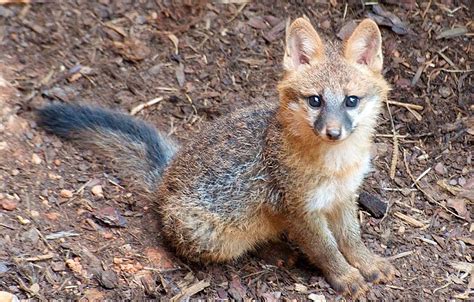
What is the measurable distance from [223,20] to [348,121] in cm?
260

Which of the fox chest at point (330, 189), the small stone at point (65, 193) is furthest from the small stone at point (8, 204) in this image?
the fox chest at point (330, 189)

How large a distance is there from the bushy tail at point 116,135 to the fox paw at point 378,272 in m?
1.70

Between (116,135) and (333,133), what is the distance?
6.64 ft

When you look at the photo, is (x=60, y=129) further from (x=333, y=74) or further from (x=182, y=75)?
(x=333, y=74)

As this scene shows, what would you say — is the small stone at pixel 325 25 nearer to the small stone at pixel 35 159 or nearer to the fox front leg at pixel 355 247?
the fox front leg at pixel 355 247

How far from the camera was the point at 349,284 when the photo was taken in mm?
5410

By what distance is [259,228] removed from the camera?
557 cm

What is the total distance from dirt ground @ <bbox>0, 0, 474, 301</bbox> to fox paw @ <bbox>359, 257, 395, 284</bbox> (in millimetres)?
69

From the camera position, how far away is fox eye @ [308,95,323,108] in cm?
495

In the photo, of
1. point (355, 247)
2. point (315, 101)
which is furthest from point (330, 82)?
point (355, 247)

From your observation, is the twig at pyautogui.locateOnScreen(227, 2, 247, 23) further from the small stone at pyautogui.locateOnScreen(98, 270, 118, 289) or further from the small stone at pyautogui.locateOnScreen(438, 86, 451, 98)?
the small stone at pyautogui.locateOnScreen(98, 270, 118, 289)

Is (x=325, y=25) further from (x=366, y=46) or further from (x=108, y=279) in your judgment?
(x=108, y=279)

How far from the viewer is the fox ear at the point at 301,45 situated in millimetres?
4992

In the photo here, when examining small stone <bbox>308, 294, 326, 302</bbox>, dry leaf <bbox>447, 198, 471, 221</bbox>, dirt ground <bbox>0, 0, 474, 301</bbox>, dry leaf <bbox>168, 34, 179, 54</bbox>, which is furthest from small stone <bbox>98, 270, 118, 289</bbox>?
dry leaf <bbox>447, 198, 471, 221</bbox>
